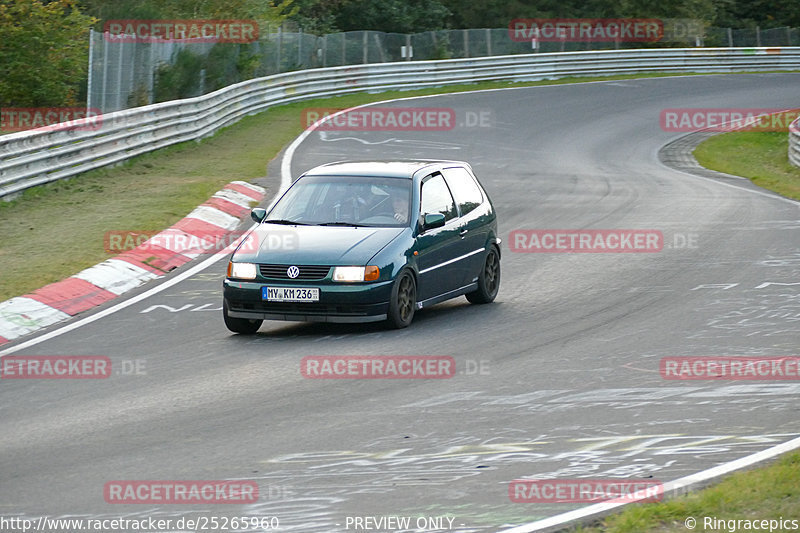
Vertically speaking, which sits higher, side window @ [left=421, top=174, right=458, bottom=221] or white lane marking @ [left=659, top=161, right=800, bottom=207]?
side window @ [left=421, top=174, right=458, bottom=221]

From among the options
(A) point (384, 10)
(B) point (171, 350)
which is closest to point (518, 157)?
(B) point (171, 350)

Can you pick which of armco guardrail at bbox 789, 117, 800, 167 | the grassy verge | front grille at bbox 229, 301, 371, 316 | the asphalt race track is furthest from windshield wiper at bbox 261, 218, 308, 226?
armco guardrail at bbox 789, 117, 800, 167

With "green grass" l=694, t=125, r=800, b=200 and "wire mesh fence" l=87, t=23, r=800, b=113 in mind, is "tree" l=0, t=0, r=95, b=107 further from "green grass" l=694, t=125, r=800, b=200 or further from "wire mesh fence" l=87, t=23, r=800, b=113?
"green grass" l=694, t=125, r=800, b=200

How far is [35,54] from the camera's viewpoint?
93.6 ft

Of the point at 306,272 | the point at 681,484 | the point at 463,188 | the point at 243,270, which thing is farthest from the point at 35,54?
the point at 681,484

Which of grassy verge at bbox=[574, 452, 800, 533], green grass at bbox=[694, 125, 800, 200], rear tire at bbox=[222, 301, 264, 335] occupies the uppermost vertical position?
grassy verge at bbox=[574, 452, 800, 533]

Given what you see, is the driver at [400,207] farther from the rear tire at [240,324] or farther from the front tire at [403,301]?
the rear tire at [240,324]

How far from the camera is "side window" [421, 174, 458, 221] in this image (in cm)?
1234

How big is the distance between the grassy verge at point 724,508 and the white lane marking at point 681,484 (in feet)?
0.38

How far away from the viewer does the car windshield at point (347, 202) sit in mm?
11938

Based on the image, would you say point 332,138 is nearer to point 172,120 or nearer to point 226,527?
point 172,120

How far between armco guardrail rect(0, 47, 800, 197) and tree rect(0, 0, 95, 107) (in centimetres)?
359

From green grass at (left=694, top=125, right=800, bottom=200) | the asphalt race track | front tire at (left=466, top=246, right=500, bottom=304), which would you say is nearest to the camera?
the asphalt race track

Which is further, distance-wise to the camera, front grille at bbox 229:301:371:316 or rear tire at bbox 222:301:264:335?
rear tire at bbox 222:301:264:335
